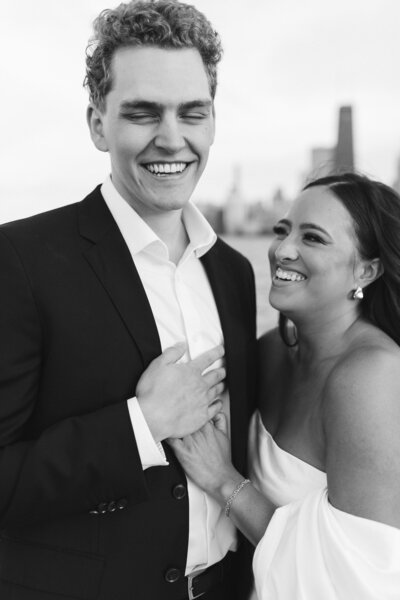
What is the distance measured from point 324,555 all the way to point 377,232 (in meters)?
0.96

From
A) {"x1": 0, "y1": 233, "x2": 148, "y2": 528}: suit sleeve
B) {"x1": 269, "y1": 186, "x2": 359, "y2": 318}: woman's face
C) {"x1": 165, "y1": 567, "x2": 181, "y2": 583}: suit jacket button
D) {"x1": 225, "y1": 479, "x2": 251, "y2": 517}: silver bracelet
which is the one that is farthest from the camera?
{"x1": 269, "y1": 186, "x2": 359, "y2": 318}: woman's face

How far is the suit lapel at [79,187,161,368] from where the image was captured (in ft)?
5.63

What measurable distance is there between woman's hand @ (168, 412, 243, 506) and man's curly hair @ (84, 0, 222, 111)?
98 cm

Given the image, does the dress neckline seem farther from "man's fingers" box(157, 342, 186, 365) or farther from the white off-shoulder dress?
"man's fingers" box(157, 342, 186, 365)

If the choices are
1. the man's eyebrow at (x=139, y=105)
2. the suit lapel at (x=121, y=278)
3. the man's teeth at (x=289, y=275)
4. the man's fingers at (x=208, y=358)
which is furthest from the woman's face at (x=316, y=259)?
the man's eyebrow at (x=139, y=105)

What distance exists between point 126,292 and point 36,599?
84 cm

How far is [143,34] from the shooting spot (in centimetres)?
171

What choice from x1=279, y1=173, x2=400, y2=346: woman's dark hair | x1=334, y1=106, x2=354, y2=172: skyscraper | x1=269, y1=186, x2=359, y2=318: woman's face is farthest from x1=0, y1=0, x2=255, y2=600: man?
x1=334, y1=106, x2=354, y2=172: skyscraper

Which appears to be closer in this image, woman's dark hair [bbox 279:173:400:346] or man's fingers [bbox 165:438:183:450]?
man's fingers [bbox 165:438:183:450]

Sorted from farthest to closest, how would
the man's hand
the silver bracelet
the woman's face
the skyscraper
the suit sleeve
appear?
the skyscraper → the woman's face → the silver bracelet → the man's hand → the suit sleeve

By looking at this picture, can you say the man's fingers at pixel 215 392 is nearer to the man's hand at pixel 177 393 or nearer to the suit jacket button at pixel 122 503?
the man's hand at pixel 177 393

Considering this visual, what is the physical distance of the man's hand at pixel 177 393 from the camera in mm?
1676

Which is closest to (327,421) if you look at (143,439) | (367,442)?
(367,442)

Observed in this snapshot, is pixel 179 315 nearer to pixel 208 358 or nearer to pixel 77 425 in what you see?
pixel 208 358
